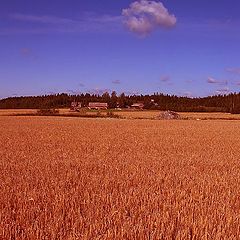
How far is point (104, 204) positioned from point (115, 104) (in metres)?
120

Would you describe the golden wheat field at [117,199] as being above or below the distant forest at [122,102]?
below

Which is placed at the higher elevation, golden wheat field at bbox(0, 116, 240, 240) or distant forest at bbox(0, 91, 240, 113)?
distant forest at bbox(0, 91, 240, 113)

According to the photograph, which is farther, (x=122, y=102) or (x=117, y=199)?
(x=122, y=102)

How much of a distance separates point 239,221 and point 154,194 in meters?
2.27

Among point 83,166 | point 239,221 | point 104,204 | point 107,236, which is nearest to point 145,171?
point 83,166

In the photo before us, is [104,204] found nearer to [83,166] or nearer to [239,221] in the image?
[239,221]

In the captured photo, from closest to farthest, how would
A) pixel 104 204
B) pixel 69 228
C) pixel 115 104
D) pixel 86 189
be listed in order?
pixel 69 228
pixel 104 204
pixel 86 189
pixel 115 104

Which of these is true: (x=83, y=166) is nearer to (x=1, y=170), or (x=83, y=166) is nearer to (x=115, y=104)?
(x=1, y=170)

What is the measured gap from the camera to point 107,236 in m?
5.19

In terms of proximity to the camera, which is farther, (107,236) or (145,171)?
(145,171)

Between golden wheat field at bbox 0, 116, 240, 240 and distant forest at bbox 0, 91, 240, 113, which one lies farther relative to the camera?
distant forest at bbox 0, 91, 240, 113

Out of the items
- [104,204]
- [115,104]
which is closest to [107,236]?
[104,204]

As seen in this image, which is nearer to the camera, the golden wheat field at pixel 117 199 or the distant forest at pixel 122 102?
the golden wheat field at pixel 117 199

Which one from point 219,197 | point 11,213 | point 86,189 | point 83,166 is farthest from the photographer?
point 83,166
